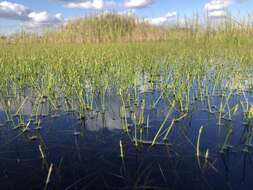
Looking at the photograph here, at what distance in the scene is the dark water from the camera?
191 cm

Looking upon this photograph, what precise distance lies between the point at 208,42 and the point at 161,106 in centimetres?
659

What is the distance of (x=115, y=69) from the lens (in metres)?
5.05

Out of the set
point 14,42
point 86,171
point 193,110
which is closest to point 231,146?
point 193,110

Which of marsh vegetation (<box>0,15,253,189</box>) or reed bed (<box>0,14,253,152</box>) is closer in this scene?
marsh vegetation (<box>0,15,253,189</box>)

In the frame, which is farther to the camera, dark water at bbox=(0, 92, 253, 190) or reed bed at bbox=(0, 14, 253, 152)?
reed bed at bbox=(0, 14, 253, 152)

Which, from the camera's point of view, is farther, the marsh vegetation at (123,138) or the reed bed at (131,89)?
the reed bed at (131,89)

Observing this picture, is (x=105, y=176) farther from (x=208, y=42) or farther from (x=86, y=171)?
(x=208, y=42)

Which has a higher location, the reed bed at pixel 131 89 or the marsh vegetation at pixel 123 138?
the reed bed at pixel 131 89

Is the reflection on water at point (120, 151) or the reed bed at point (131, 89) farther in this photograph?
the reed bed at point (131, 89)

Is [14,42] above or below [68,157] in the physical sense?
above

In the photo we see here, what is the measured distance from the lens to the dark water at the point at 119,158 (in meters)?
1.91

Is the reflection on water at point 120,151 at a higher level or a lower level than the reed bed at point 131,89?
lower

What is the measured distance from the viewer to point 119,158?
2.27 meters

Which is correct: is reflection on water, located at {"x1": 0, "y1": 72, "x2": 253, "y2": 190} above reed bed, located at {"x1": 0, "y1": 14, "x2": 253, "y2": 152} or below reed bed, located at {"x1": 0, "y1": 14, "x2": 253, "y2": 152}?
below
